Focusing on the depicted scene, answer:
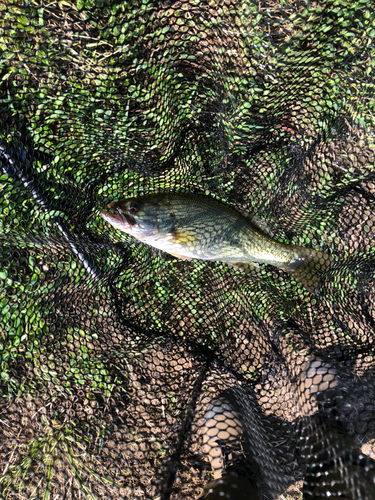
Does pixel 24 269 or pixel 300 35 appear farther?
pixel 24 269

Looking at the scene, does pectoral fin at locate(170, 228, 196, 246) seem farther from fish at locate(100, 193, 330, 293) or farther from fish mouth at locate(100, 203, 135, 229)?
fish mouth at locate(100, 203, 135, 229)

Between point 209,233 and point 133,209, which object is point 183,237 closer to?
point 209,233

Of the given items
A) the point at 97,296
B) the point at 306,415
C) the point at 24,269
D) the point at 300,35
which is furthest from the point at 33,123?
the point at 306,415

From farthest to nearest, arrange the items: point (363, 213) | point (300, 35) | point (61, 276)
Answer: point (363, 213), point (61, 276), point (300, 35)

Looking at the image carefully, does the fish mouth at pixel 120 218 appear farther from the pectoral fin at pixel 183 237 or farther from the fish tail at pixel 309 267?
the fish tail at pixel 309 267

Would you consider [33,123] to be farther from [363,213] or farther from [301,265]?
[363,213]

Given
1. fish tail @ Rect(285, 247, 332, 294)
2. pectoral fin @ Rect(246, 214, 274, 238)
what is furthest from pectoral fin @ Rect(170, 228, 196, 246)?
fish tail @ Rect(285, 247, 332, 294)

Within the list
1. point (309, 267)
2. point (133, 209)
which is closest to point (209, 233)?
point (133, 209)

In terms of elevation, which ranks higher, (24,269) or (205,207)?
(205,207)
